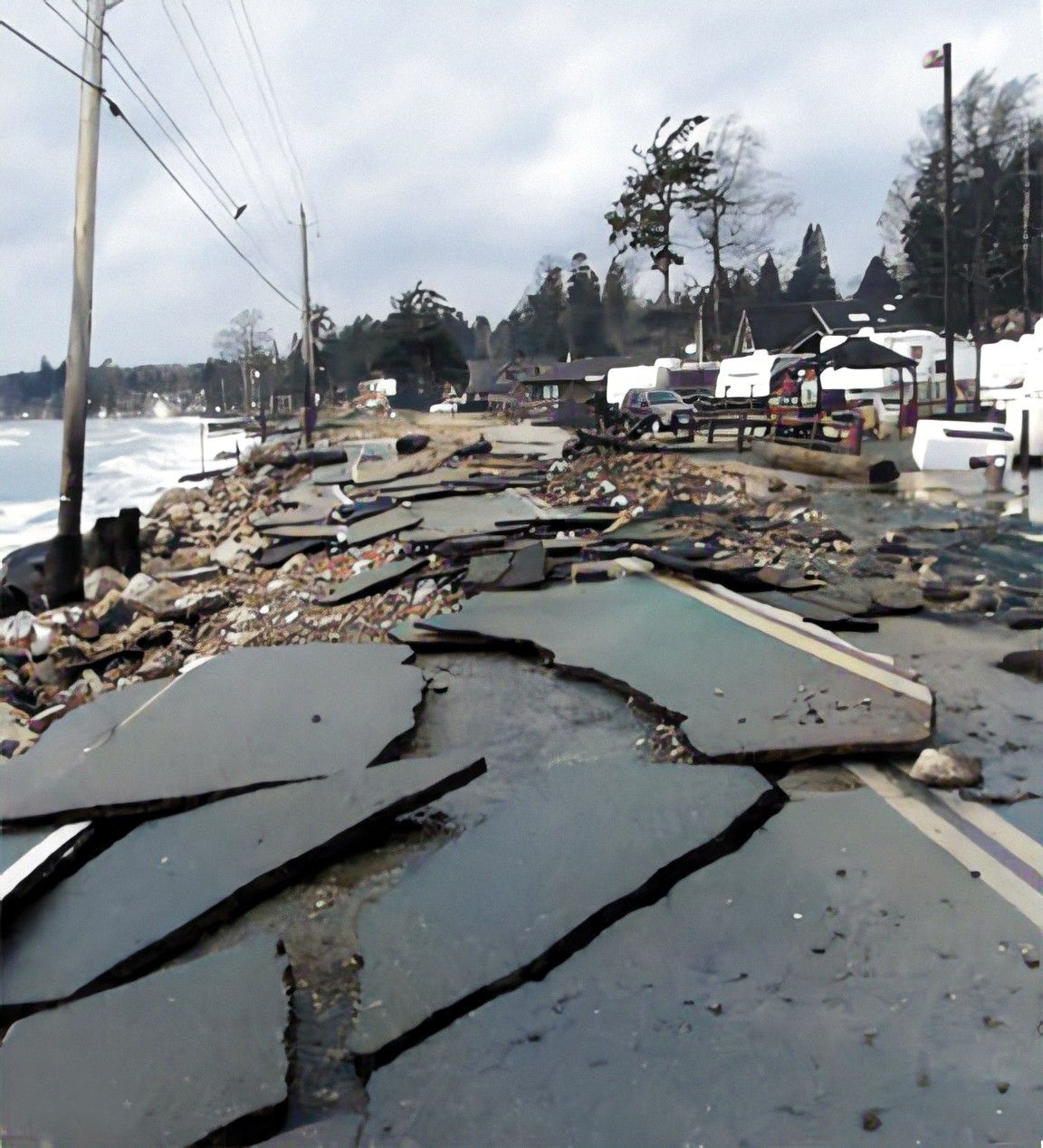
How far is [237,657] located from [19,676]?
3.29 meters

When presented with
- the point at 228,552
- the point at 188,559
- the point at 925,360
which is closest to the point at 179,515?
the point at 188,559

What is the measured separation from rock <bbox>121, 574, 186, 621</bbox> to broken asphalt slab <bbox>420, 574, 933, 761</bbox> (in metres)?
2.94

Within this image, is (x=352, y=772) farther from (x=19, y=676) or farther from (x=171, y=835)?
(x=19, y=676)

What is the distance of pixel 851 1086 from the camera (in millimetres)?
1572

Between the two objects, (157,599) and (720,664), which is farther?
(157,599)

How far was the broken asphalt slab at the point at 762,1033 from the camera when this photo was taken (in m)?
1.52

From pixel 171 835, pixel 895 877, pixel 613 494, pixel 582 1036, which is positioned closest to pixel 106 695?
pixel 171 835

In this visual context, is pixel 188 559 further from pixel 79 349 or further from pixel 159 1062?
pixel 159 1062

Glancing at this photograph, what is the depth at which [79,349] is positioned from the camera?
8953mm

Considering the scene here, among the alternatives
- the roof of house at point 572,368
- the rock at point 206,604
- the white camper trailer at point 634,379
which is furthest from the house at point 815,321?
the rock at point 206,604

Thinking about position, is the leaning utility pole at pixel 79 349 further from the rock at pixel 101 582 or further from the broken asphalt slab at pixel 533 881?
the broken asphalt slab at pixel 533 881

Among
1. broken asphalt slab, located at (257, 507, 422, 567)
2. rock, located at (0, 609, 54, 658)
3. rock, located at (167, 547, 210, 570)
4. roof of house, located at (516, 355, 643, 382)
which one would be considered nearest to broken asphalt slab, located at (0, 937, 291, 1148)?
rock, located at (0, 609, 54, 658)

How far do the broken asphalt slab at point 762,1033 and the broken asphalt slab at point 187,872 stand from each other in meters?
0.75

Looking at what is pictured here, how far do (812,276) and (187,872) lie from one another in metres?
12.7
